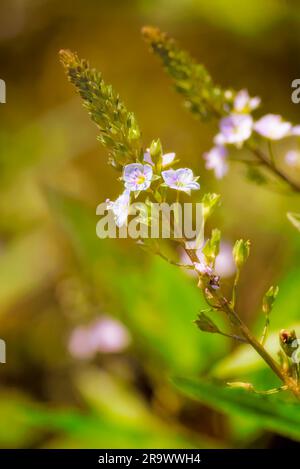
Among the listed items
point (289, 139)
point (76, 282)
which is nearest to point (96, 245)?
point (76, 282)

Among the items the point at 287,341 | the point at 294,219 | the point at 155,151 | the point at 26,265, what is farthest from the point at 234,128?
the point at 26,265

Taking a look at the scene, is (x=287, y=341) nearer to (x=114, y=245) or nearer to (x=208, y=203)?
(x=208, y=203)

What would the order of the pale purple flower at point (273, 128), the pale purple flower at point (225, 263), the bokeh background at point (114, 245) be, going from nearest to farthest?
the pale purple flower at point (273, 128)
the bokeh background at point (114, 245)
the pale purple flower at point (225, 263)

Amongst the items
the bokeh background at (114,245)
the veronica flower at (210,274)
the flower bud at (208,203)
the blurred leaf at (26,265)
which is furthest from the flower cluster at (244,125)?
the blurred leaf at (26,265)

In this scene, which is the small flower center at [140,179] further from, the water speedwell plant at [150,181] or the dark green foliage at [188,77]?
the dark green foliage at [188,77]

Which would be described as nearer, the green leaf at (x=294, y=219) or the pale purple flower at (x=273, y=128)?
the green leaf at (x=294, y=219)

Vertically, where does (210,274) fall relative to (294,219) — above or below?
below
